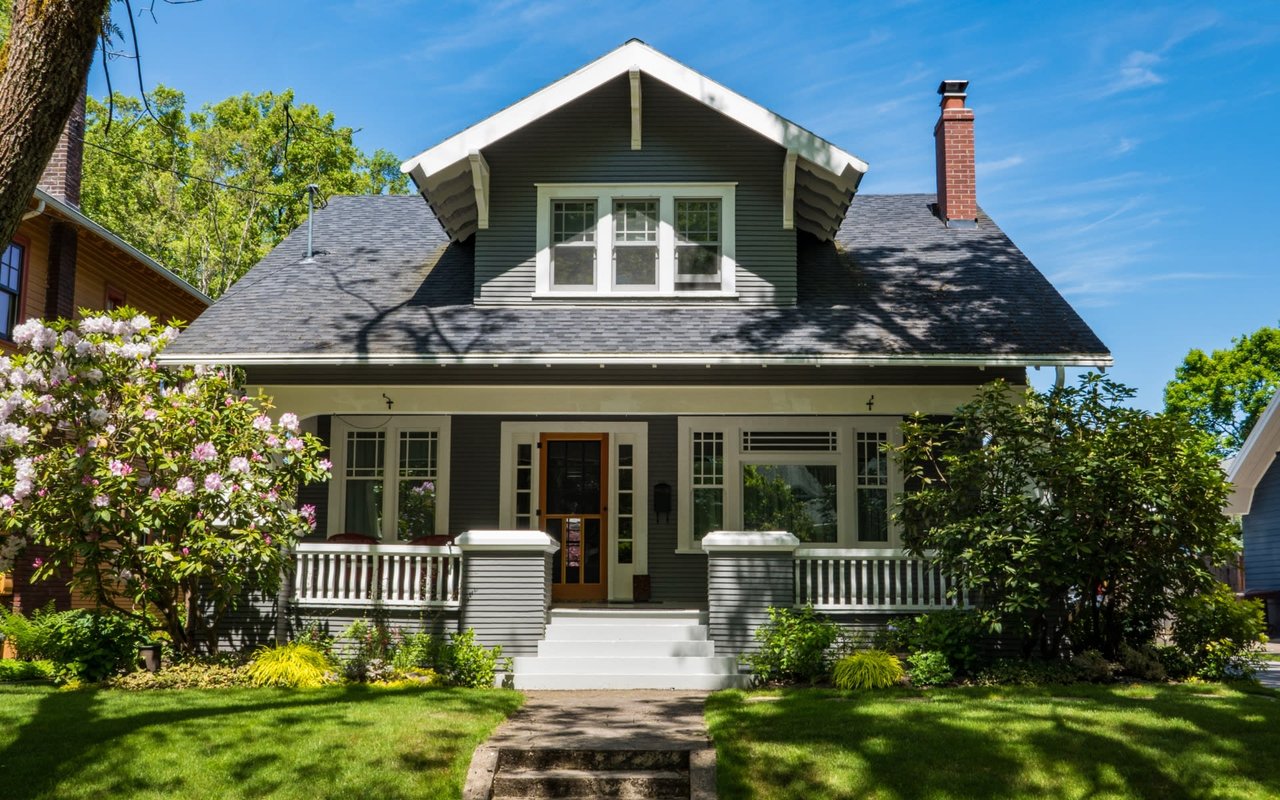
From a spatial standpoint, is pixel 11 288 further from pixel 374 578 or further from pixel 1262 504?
pixel 1262 504

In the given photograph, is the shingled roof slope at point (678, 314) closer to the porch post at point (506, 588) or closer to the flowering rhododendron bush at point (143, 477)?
the flowering rhododendron bush at point (143, 477)

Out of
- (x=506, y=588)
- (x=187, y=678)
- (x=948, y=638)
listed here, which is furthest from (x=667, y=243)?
(x=187, y=678)

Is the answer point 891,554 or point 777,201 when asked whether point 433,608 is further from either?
point 777,201

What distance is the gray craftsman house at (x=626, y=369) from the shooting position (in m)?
11.3

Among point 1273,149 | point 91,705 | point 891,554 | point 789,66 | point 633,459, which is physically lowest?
point 91,705

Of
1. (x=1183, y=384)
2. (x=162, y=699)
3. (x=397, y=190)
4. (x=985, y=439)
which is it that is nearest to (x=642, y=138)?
(x=985, y=439)

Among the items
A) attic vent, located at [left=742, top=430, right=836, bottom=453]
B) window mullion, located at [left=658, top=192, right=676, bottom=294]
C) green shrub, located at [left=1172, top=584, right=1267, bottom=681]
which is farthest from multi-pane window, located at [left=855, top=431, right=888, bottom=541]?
green shrub, located at [left=1172, top=584, right=1267, bottom=681]

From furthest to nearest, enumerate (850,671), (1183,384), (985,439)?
(1183,384) → (985,439) → (850,671)

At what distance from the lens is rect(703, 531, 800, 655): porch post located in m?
10.9

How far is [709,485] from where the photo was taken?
13.8 m

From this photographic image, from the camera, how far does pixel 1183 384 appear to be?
47.3 m

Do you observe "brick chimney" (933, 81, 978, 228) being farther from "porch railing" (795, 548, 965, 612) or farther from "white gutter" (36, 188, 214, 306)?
"white gutter" (36, 188, 214, 306)

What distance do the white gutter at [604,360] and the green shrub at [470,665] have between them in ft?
9.51

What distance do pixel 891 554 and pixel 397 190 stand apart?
96.7 feet
